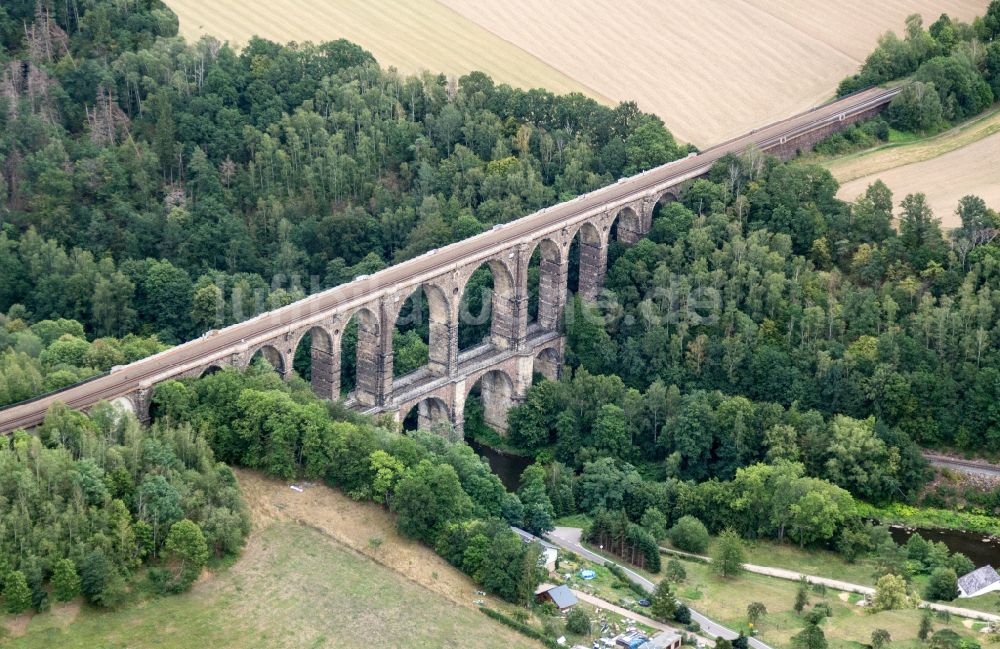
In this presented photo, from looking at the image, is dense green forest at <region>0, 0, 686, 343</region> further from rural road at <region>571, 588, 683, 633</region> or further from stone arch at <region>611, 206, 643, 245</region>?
rural road at <region>571, 588, 683, 633</region>

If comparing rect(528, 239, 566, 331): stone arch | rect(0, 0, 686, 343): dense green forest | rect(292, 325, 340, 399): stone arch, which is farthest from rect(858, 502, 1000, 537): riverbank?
rect(0, 0, 686, 343): dense green forest

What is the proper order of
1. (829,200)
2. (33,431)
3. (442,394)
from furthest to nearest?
(829,200), (442,394), (33,431)

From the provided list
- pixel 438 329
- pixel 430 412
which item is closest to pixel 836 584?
pixel 438 329

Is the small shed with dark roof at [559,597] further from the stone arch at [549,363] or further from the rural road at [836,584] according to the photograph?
the stone arch at [549,363]

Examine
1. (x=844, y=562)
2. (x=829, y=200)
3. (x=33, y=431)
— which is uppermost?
(x=829, y=200)

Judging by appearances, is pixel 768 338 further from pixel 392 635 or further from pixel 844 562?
pixel 392 635

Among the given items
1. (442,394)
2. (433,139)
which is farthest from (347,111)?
(442,394)

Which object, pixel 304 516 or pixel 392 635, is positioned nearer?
pixel 392 635

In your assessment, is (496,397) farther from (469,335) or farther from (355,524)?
(355,524)
